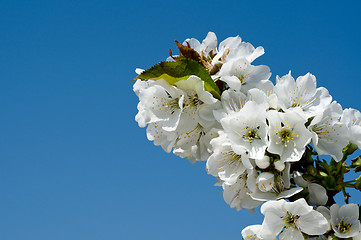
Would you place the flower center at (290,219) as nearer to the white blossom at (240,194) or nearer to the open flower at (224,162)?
the white blossom at (240,194)

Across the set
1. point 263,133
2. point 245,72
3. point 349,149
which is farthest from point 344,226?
point 245,72

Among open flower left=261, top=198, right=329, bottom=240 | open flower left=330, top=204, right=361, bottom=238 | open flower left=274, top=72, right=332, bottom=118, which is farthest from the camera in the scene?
open flower left=274, top=72, right=332, bottom=118

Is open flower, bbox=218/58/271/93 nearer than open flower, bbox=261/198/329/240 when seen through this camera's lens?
No

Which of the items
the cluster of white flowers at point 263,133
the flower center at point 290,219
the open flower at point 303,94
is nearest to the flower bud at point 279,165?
the cluster of white flowers at point 263,133

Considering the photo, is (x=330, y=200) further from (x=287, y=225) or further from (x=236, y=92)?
(x=236, y=92)

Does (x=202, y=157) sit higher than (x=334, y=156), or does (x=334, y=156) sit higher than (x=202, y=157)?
(x=202, y=157)

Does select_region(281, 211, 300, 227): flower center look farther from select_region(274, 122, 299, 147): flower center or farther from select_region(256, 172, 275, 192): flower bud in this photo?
select_region(274, 122, 299, 147): flower center

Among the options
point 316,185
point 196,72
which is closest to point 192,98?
point 196,72

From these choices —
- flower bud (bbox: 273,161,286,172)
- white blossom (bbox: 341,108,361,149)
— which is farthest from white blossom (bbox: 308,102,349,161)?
flower bud (bbox: 273,161,286,172)
